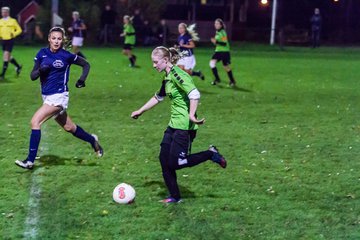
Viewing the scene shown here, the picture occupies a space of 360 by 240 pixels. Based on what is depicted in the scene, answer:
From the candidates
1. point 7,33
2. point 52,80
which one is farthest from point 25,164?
point 7,33

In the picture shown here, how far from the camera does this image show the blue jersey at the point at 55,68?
894cm

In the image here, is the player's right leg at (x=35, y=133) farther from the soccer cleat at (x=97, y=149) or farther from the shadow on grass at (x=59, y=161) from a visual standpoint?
the soccer cleat at (x=97, y=149)

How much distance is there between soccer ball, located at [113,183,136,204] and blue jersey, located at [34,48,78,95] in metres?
2.27

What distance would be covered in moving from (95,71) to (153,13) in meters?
15.9

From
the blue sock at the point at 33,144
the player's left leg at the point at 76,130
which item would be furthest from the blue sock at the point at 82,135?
the blue sock at the point at 33,144

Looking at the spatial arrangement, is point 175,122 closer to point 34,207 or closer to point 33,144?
point 34,207

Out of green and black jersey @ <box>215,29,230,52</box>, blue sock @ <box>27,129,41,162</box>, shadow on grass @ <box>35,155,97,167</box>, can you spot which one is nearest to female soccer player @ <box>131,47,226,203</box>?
shadow on grass @ <box>35,155,97,167</box>

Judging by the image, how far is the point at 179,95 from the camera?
7.55m

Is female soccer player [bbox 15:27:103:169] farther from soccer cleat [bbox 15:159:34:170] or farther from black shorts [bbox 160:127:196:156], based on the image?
black shorts [bbox 160:127:196:156]

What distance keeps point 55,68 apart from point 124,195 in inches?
99.5

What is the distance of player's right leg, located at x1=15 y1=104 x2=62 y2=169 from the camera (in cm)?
893

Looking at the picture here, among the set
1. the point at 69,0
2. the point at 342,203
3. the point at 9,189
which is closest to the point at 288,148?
the point at 342,203

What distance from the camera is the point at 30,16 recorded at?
121ft

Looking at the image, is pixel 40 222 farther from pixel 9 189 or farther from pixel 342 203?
pixel 342 203
